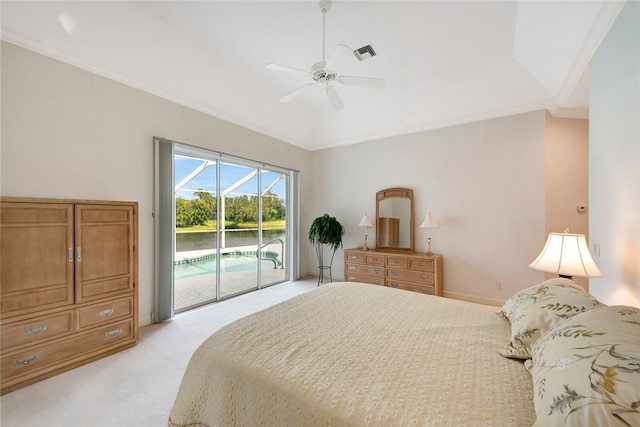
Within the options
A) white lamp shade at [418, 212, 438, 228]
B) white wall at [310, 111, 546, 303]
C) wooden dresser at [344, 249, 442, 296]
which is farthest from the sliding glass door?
white lamp shade at [418, 212, 438, 228]

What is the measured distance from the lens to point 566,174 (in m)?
3.57

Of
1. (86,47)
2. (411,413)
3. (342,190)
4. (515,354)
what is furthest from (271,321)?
(342,190)

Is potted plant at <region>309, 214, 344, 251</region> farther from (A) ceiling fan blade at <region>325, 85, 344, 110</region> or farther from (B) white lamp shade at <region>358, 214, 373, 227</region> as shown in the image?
(A) ceiling fan blade at <region>325, 85, 344, 110</region>

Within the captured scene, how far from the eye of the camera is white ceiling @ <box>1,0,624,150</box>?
93.2 inches

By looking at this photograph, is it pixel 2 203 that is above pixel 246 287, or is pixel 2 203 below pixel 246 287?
above

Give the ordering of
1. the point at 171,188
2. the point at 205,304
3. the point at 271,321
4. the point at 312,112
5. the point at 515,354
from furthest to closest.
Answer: the point at 312,112
the point at 205,304
the point at 171,188
the point at 271,321
the point at 515,354

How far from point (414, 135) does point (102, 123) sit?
4323 mm

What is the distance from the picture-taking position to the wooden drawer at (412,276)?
154 inches

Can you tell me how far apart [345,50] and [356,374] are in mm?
2508

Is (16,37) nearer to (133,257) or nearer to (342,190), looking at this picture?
(133,257)

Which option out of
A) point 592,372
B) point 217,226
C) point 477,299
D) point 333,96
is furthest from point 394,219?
point 592,372

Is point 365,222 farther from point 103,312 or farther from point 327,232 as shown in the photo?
point 103,312

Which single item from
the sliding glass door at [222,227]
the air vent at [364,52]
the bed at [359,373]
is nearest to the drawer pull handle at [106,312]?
the sliding glass door at [222,227]

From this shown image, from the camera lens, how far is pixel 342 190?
5.34m
